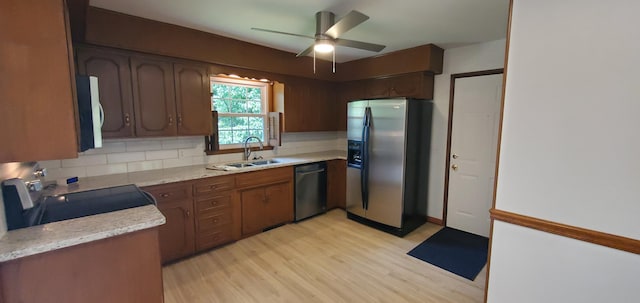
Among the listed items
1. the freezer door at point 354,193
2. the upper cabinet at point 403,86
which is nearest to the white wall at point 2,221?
the freezer door at point 354,193

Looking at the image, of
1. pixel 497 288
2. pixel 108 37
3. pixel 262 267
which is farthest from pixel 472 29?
pixel 108 37

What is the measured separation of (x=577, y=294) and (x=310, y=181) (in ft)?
9.08

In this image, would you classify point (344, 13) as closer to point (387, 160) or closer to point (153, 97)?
point (387, 160)

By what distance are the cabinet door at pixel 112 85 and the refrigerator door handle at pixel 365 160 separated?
2521 millimetres

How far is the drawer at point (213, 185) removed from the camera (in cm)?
267

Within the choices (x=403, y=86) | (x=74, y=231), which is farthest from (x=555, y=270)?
(x=403, y=86)

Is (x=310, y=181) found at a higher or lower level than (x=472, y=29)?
lower

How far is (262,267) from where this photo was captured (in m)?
2.54

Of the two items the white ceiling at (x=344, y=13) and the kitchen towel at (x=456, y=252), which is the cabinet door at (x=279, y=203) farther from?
the white ceiling at (x=344, y=13)

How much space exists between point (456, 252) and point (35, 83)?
348 cm

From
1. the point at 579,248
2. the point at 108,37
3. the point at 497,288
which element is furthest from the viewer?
the point at 108,37

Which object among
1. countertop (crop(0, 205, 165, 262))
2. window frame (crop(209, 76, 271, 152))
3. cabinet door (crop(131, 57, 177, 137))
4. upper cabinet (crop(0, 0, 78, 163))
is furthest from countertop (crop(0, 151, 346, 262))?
window frame (crop(209, 76, 271, 152))

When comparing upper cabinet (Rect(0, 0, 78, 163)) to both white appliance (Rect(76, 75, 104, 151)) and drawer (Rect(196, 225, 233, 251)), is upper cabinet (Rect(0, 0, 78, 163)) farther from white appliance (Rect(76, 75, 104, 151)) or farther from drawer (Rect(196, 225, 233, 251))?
drawer (Rect(196, 225, 233, 251))

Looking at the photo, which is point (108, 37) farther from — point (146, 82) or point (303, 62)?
point (303, 62)
